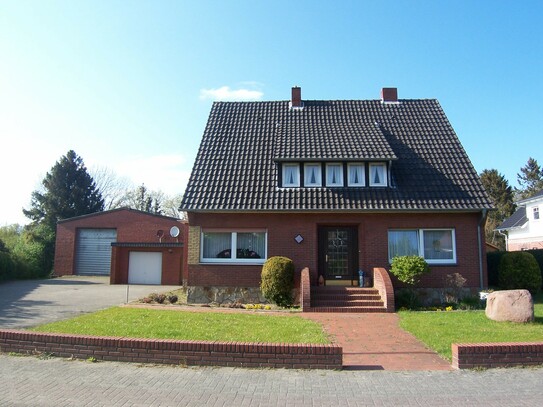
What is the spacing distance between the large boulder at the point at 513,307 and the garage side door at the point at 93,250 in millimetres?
28397

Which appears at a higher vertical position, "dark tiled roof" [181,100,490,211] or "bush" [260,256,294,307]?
"dark tiled roof" [181,100,490,211]

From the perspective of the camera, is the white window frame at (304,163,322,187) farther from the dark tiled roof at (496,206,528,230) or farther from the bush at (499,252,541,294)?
the dark tiled roof at (496,206,528,230)

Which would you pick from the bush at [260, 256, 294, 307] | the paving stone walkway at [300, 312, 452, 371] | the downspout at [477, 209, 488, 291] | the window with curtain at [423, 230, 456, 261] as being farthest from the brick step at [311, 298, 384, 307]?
the downspout at [477, 209, 488, 291]

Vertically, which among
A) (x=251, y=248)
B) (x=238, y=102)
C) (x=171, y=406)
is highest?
(x=238, y=102)

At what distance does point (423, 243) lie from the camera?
16.3m

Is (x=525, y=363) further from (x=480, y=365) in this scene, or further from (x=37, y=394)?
(x=37, y=394)

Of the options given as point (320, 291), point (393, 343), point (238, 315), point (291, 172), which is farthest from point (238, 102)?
point (393, 343)

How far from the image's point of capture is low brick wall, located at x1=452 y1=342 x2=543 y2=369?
735 cm

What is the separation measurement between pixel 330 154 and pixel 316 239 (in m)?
3.33

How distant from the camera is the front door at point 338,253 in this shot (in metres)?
16.5

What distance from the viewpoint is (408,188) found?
657 inches

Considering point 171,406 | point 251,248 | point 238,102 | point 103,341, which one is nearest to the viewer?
point 171,406

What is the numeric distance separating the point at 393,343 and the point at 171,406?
5.27 m

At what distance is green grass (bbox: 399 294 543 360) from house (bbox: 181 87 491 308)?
364 cm
